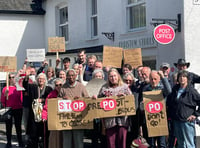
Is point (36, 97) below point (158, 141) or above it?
above

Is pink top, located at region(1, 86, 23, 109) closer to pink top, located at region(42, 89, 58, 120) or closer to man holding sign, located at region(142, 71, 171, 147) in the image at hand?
pink top, located at region(42, 89, 58, 120)

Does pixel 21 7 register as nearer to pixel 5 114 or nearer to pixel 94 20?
pixel 94 20

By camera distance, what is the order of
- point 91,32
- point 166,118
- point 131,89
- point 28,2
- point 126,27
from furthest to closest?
point 28,2
point 91,32
point 126,27
point 131,89
point 166,118

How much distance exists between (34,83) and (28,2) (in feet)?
39.7

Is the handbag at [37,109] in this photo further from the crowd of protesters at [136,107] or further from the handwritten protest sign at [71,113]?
the handwritten protest sign at [71,113]

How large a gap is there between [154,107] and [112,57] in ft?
9.22

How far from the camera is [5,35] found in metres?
18.7

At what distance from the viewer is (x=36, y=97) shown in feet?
28.3

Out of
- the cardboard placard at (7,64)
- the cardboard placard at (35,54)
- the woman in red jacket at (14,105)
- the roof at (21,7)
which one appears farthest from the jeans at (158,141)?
the roof at (21,7)

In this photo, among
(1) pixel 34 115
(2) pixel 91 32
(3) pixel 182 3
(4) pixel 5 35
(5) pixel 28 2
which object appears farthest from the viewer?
(5) pixel 28 2

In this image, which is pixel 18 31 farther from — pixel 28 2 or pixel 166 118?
pixel 166 118

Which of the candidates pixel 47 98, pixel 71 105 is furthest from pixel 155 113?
pixel 47 98

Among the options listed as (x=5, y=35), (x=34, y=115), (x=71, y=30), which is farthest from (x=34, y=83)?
(x=5, y=35)

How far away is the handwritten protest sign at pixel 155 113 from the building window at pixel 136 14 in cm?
538
